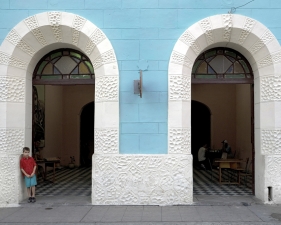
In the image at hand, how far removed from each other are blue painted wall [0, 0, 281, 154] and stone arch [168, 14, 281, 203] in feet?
0.55

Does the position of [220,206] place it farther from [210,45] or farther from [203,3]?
[203,3]

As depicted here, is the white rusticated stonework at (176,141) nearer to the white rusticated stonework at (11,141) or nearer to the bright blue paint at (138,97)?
the bright blue paint at (138,97)

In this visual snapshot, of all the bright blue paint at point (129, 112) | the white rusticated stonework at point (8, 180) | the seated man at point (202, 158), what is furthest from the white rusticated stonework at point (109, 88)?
the seated man at point (202, 158)

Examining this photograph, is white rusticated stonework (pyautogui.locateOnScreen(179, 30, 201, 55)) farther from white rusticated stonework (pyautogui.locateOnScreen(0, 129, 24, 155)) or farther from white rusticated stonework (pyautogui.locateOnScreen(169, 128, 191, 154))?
white rusticated stonework (pyautogui.locateOnScreen(0, 129, 24, 155))

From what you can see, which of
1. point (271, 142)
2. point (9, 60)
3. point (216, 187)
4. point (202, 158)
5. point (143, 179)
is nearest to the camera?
point (143, 179)

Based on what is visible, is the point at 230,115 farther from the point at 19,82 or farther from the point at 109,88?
the point at 19,82

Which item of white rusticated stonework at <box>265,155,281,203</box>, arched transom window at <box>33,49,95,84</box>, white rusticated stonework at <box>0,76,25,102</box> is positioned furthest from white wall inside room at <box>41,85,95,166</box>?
white rusticated stonework at <box>265,155,281,203</box>

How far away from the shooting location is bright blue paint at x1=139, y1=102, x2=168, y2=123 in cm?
802

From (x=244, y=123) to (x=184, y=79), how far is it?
698cm

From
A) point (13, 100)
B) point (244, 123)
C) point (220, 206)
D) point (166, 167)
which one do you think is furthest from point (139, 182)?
point (244, 123)

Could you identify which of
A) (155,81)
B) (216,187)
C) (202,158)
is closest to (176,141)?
(155,81)

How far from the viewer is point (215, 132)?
52.5 ft

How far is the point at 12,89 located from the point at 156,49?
345 centimetres

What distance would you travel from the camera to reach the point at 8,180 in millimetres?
8031
